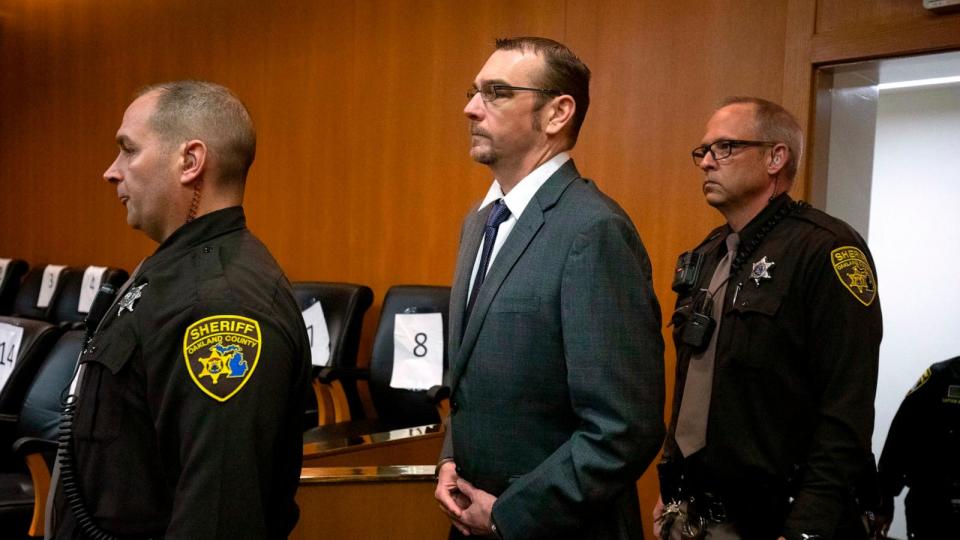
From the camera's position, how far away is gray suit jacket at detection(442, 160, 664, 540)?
1342 millimetres

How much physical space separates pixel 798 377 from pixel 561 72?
826 millimetres

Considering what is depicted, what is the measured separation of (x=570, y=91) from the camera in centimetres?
155

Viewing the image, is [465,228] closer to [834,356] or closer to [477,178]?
[834,356]

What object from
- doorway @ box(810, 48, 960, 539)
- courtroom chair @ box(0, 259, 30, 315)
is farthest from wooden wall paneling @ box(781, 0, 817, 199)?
courtroom chair @ box(0, 259, 30, 315)

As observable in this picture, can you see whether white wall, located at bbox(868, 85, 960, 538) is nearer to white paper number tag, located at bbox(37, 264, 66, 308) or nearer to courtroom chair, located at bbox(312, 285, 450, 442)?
courtroom chair, located at bbox(312, 285, 450, 442)

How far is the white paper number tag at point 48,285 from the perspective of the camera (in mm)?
5520

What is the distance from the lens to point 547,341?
141 cm

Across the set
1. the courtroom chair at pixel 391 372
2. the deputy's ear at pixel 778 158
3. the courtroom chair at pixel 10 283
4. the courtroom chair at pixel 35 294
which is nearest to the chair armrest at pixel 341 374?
the courtroom chair at pixel 391 372

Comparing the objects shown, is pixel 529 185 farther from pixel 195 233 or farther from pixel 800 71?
pixel 800 71

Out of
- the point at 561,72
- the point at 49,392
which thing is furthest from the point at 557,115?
the point at 49,392

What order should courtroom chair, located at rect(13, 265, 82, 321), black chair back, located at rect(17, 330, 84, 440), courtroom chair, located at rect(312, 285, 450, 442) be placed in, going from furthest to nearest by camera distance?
courtroom chair, located at rect(13, 265, 82, 321), courtroom chair, located at rect(312, 285, 450, 442), black chair back, located at rect(17, 330, 84, 440)

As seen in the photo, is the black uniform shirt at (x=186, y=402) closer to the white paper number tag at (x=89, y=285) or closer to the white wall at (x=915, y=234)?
the white wall at (x=915, y=234)

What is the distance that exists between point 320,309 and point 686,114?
1721 mm

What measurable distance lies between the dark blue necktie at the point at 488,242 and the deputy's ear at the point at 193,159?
0.49 meters
